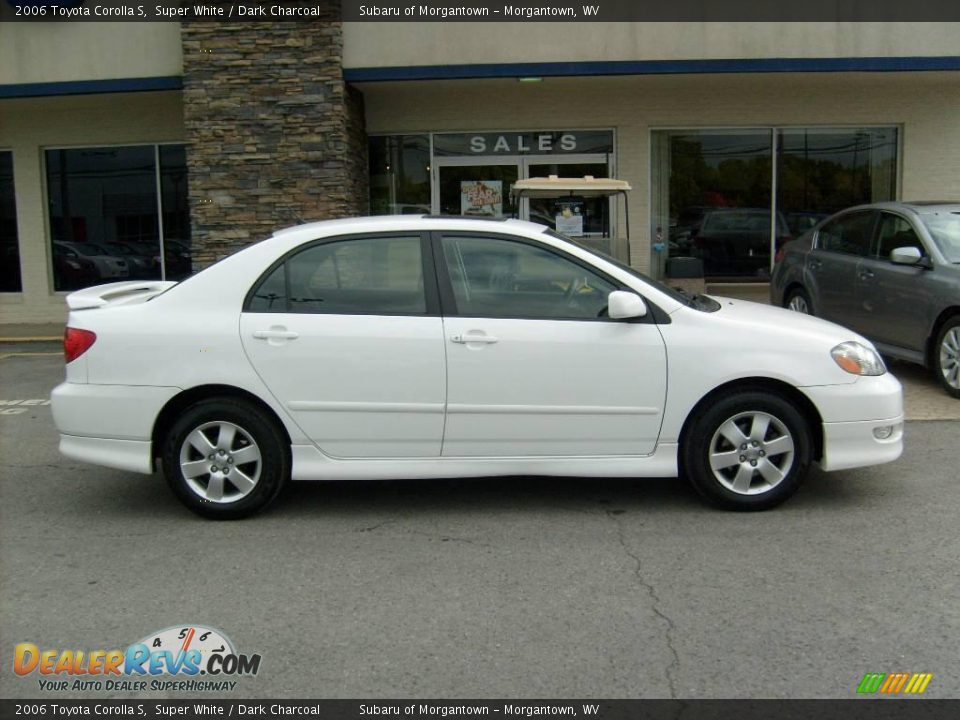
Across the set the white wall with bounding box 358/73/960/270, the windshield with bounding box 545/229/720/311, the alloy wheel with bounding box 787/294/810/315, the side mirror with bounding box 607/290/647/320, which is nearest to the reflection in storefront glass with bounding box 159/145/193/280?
the white wall with bounding box 358/73/960/270

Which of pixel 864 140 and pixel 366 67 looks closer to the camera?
pixel 366 67

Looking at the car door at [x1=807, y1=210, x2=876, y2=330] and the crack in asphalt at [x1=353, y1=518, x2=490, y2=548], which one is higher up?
the car door at [x1=807, y1=210, x2=876, y2=330]

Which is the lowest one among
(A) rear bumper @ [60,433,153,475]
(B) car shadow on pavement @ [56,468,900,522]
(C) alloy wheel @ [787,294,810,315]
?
(B) car shadow on pavement @ [56,468,900,522]

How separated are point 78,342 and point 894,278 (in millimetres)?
6978

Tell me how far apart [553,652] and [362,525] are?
186cm

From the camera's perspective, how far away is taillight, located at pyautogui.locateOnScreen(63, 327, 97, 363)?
5305 mm

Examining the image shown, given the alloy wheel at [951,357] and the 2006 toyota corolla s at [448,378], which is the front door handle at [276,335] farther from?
the alloy wheel at [951,357]

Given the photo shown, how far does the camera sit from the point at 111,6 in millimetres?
12516

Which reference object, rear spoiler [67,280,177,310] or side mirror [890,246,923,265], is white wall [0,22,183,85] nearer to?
rear spoiler [67,280,177,310]

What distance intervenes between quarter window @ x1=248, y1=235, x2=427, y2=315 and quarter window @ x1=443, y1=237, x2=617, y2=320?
0.24m

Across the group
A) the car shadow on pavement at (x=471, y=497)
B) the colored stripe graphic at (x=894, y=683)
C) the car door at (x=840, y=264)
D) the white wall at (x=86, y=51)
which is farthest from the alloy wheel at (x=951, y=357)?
the white wall at (x=86, y=51)

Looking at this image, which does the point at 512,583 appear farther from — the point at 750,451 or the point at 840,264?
the point at 840,264
